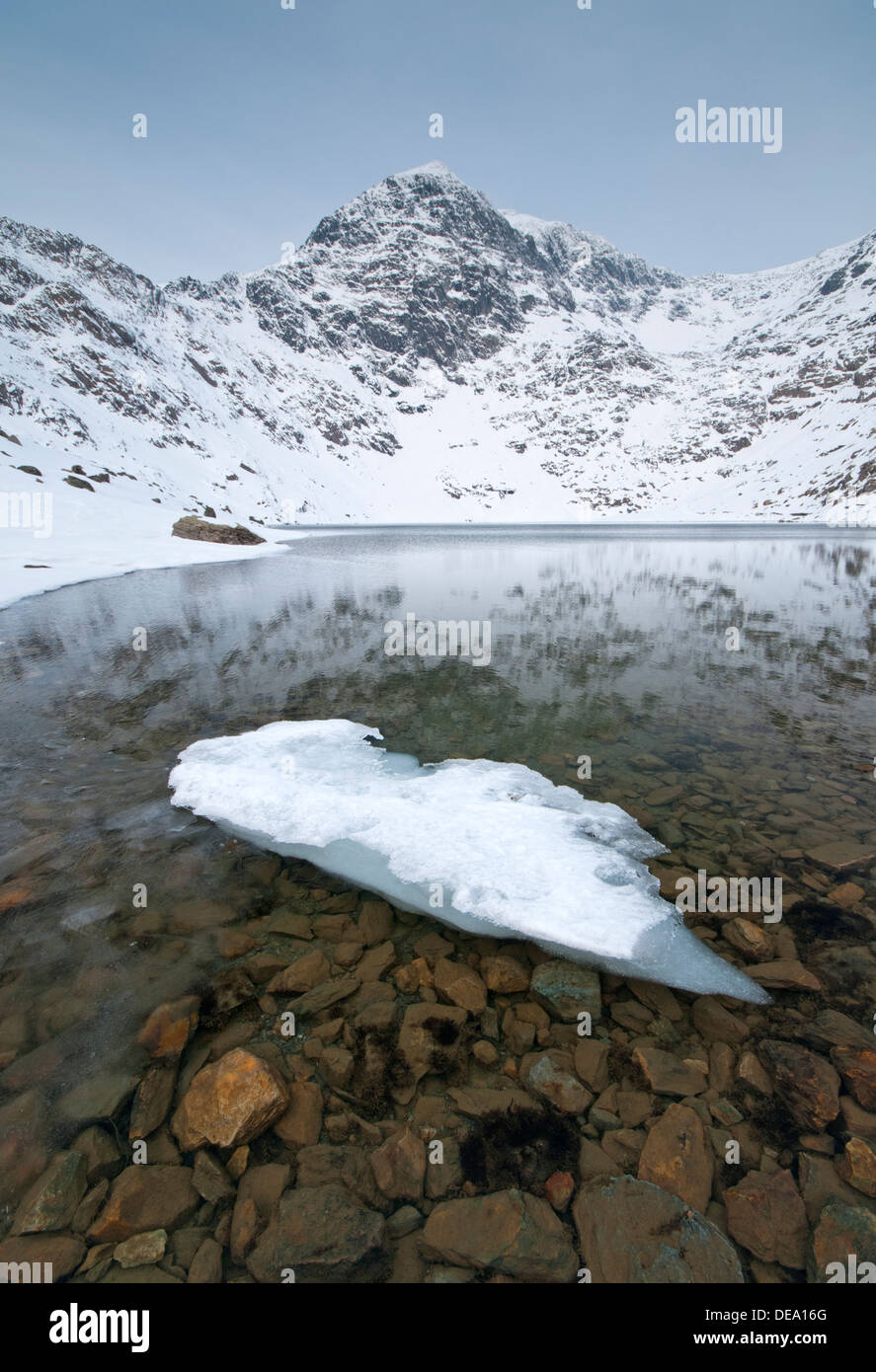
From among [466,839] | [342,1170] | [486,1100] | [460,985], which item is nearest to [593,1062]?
[486,1100]

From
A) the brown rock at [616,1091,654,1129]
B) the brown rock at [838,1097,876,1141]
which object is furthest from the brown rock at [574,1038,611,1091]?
the brown rock at [838,1097,876,1141]

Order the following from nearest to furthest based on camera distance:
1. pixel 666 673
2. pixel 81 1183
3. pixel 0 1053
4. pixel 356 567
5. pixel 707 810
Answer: pixel 81 1183 → pixel 0 1053 → pixel 707 810 → pixel 666 673 → pixel 356 567

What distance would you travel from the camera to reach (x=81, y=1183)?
2.90 meters

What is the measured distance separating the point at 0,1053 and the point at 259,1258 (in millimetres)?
2260

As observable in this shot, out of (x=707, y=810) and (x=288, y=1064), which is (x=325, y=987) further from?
(x=707, y=810)

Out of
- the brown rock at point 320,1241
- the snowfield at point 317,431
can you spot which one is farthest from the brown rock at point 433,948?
the snowfield at point 317,431

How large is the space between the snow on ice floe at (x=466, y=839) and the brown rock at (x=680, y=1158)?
1149 millimetres

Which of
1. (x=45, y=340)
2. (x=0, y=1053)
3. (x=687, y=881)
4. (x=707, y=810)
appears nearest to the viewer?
(x=0, y=1053)

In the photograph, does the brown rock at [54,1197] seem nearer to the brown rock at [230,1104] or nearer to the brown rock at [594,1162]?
the brown rock at [230,1104]

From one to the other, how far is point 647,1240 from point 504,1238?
73cm

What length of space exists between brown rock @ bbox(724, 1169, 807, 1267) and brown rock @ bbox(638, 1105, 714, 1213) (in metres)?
0.14

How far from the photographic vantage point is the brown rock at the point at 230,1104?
10.4 feet

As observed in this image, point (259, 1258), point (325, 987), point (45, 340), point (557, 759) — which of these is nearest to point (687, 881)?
point (557, 759)

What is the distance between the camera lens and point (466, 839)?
605 cm
